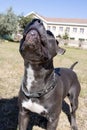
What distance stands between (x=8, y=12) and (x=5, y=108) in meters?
35.9

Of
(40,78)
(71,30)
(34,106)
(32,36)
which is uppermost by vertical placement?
(32,36)

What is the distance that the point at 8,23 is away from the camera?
3966cm

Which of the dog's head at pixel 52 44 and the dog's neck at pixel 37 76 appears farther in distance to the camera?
the dog's neck at pixel 37 76

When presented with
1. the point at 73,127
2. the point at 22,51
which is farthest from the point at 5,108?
the point at 22,51

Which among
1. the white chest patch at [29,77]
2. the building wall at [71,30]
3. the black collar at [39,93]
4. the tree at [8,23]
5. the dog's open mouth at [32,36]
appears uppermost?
the dog's open mouth at [32,36]

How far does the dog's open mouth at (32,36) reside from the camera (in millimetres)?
3191

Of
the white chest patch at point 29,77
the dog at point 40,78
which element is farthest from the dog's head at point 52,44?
the white chest patch at point 29,77

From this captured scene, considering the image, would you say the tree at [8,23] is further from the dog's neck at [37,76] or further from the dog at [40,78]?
the dog's neck at [37,76]

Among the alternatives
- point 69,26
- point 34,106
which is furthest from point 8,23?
point 34,106

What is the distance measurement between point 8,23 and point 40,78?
1433 inches

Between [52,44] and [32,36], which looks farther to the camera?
[52,44]

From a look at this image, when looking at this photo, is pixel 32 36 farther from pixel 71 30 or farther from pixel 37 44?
pixel 71 30

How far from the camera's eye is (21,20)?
4481cm

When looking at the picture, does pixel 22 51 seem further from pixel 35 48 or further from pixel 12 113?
pixel 12 113
